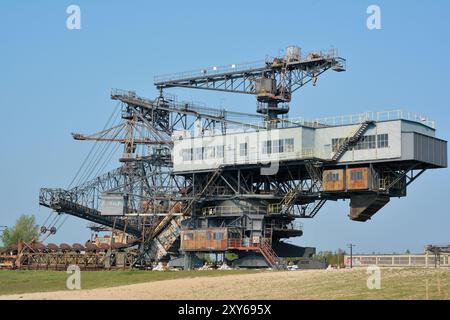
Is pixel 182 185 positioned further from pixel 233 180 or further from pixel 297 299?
pixel 297 299

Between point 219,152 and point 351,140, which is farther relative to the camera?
point 219,152

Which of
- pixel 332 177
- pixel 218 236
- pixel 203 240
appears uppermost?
pixel 332 177

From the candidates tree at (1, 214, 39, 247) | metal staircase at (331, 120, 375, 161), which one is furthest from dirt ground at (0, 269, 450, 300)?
tree at (1, 214, 39, 247)

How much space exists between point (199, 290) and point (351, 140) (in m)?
33.5


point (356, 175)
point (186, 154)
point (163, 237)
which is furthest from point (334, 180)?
point (163, 237)

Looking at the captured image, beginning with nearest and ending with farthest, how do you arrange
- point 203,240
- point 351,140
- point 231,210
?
1. point 351,140
2. point 231,210
3. point 203,240

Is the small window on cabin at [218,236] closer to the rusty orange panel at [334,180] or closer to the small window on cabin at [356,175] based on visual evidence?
the rusty orange panel at [334,180]

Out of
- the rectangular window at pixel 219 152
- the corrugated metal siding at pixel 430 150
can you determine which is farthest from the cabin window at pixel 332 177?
the rectangular window at pixel 219 152

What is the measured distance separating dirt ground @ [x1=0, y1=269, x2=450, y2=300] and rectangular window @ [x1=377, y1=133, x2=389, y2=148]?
69.3ft

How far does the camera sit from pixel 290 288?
5509 cm

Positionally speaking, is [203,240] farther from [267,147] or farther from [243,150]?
[267,147]

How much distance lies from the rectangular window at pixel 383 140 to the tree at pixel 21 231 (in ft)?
314

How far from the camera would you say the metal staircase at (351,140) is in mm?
84125
